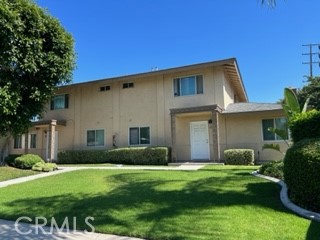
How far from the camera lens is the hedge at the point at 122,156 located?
67.8ft

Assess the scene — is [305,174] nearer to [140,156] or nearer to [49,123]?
[140,156]

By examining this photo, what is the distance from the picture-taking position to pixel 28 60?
52.7ft

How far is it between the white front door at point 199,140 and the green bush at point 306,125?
11.4 meters

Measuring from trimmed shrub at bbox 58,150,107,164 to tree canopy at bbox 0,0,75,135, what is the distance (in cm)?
624

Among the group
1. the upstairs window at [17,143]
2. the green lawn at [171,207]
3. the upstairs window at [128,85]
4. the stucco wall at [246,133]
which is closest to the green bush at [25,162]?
the green lawn at [171,207]

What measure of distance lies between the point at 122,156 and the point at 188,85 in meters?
6.39

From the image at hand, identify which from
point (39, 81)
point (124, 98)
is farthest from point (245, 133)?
point (39, 81)

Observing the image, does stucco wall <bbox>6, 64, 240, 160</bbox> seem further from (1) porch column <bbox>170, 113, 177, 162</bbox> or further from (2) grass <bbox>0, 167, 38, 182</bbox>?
(2) grass <bbox>0, 167, 38, 182</bbox>

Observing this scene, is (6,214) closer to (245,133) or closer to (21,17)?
(21,17)

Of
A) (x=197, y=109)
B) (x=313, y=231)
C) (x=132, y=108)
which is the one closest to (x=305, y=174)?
(x=313, y=231)

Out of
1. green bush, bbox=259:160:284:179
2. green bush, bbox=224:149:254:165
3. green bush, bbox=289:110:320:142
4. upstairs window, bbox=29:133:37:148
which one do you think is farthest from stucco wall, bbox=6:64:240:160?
green bush, bbox=289:110:320:142

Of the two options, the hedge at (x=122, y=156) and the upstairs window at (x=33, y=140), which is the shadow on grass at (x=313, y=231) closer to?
the hedge at (x=122, y=156)

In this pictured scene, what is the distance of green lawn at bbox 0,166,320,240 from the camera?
5.93 metres

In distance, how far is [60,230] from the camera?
21.0ft
